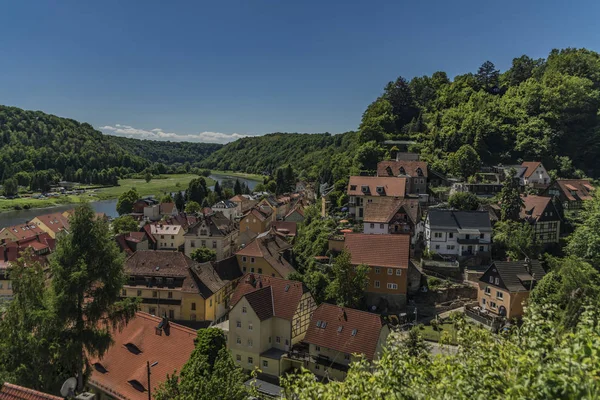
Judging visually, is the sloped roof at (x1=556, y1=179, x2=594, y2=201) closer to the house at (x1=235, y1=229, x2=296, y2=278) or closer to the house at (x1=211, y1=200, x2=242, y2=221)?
the house at (x1=235, y1=229, x2=296, y2=278)

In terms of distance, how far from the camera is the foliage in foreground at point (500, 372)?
521cm

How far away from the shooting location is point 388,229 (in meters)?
41.3

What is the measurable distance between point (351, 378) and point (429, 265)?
31.6 m

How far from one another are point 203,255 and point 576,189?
45.9m

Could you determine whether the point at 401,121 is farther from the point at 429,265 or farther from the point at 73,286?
the point at 73,286

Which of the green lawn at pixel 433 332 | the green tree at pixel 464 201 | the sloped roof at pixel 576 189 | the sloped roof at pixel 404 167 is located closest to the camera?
the green lawn at pixel 433 332

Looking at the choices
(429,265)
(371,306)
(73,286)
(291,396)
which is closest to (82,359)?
(73,286)

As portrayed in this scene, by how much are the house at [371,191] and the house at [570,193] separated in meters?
18.1

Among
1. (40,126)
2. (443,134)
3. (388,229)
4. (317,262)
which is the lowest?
(317,262)

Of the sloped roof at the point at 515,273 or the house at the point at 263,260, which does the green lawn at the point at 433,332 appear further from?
the house at the point at 263,260

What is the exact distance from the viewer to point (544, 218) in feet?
133

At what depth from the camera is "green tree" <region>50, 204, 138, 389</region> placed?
16.1 metres

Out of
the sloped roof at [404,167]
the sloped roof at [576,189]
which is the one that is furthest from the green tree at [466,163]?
the sloped roof at [576,189]

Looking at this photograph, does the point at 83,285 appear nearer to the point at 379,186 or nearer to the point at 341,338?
the point at 341,338
